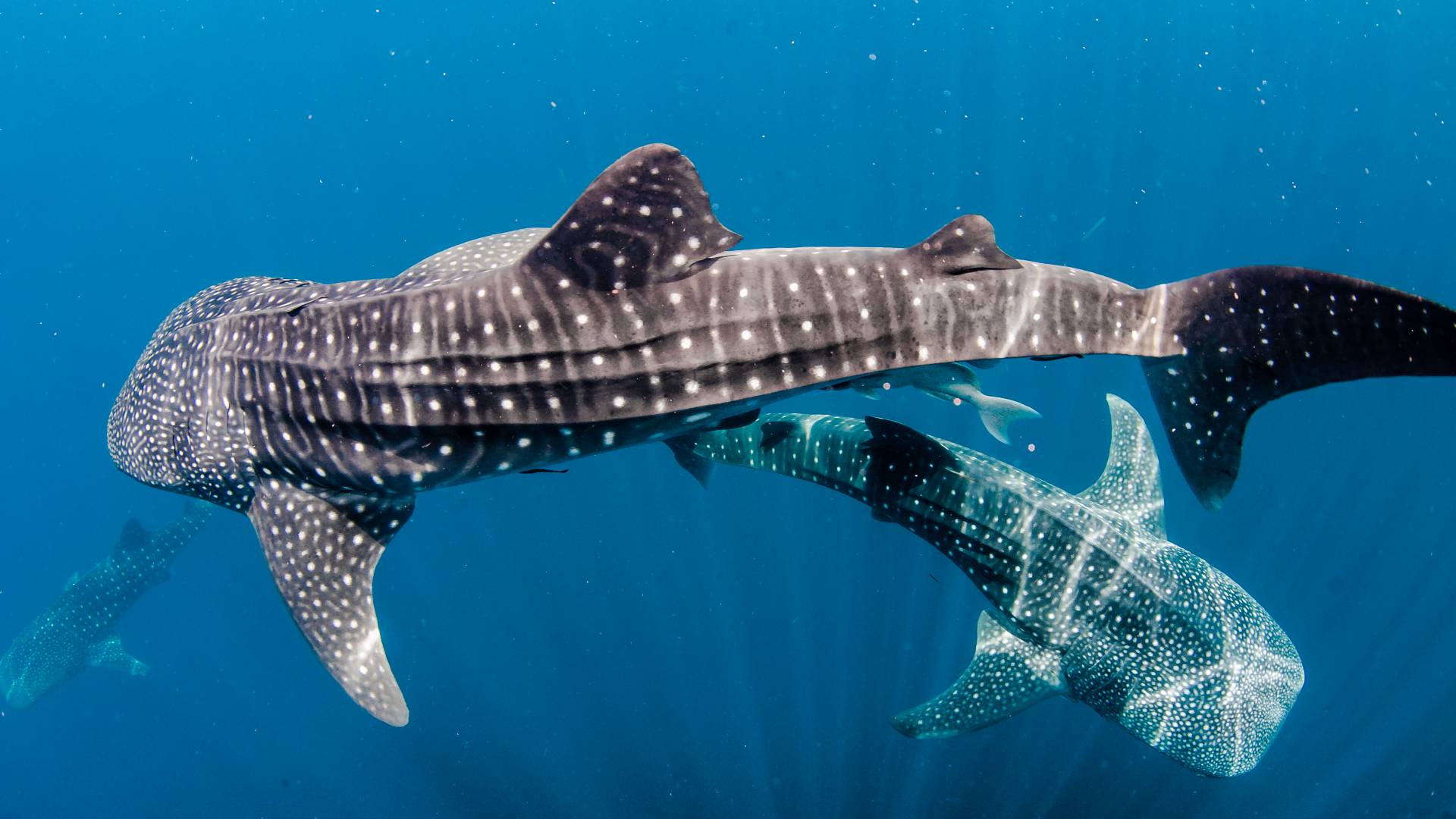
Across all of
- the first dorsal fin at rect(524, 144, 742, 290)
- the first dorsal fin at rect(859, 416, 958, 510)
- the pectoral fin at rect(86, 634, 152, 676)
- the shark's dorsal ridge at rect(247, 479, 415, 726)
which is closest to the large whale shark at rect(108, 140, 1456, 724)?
the first dorsal fin at rect(524, 144, 742, 290)

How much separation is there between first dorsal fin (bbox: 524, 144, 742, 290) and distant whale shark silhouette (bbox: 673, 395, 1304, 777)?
217 cm

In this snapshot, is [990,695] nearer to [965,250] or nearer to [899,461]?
[899,461]

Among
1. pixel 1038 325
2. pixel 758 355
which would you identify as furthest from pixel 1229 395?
pixel 758 355

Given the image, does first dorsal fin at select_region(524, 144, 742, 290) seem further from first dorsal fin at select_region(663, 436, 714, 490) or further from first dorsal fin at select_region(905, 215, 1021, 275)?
first dorsal fin at select_region(663, 436, 714, 490)

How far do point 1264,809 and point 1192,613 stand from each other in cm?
927

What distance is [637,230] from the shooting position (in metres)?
3.38

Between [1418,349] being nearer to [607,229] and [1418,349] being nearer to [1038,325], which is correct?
[1038,325]

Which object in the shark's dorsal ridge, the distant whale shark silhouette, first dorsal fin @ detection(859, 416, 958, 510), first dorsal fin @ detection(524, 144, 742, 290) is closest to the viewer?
first dorsal fin @ detection(524, 144, 742, 290)

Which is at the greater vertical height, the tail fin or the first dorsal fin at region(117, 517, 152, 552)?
the tail fin

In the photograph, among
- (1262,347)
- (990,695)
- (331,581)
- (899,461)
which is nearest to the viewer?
(1262,347)

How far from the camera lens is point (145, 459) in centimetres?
491

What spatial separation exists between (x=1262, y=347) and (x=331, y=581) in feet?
16.5

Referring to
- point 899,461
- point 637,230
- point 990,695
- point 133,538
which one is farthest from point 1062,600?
point 133,538

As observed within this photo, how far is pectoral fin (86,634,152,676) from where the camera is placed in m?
15.2
